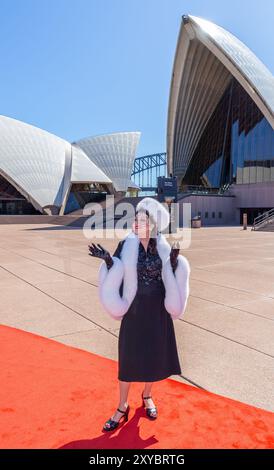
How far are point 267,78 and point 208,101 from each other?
32.3 feet

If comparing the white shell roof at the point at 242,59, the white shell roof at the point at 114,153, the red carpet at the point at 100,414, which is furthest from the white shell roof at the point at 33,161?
the red carpet at the point at 100,414

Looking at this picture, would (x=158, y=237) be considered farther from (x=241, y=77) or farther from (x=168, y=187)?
(x=241, y=77)

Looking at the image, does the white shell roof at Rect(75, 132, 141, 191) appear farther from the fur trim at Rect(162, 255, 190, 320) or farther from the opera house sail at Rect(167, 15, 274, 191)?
the fur trim at Rect(162, 255, 190, 320)

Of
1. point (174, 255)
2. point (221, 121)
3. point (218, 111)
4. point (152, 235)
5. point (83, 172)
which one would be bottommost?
point (174, 255)

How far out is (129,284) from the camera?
2.63 meters

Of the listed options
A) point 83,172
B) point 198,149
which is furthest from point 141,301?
point 198,149

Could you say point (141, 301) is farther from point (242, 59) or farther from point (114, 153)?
point (114, 153)

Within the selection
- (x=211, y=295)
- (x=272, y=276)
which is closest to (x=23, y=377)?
(x=211, y=295)

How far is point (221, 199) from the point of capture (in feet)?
128

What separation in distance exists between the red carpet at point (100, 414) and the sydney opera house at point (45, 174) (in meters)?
42.2

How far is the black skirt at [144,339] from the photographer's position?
8.62 ft

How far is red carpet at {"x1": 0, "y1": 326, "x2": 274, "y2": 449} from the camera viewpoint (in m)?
2.41

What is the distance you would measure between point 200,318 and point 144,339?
264 centimetres

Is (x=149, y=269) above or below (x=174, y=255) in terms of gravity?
below
